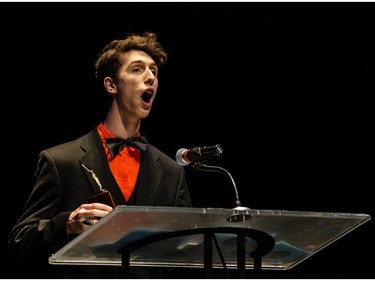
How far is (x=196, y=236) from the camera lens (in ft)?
7.82

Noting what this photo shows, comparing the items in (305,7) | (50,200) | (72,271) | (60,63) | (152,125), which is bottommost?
(72,271)

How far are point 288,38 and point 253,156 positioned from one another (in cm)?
82

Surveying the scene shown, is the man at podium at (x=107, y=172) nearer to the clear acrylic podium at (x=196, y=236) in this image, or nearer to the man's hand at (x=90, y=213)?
the man's hand at (x=90, y=213)

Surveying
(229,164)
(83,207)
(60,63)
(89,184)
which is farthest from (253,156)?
(83,207)

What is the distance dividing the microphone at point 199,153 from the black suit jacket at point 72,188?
0.55 meters

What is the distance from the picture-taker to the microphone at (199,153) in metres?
2.49

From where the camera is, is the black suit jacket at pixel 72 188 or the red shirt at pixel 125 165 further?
the red shirt at pixel 125 165

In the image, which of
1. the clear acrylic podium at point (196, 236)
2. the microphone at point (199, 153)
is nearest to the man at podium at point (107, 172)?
the clear acrylic podium at point (196, 236)

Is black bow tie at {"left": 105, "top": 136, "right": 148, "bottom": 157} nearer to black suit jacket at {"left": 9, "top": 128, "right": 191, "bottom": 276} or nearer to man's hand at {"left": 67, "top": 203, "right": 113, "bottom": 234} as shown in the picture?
black suit jacket at {"left": 9, "top": 128, "right": 191, "bottom": 276}

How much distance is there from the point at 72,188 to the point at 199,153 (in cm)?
73

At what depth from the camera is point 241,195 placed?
459cm

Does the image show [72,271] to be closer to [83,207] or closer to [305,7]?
[83,207]

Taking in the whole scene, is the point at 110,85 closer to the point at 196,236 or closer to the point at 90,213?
the point at 90,213

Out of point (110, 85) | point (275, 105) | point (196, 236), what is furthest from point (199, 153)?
point (275, 105)
